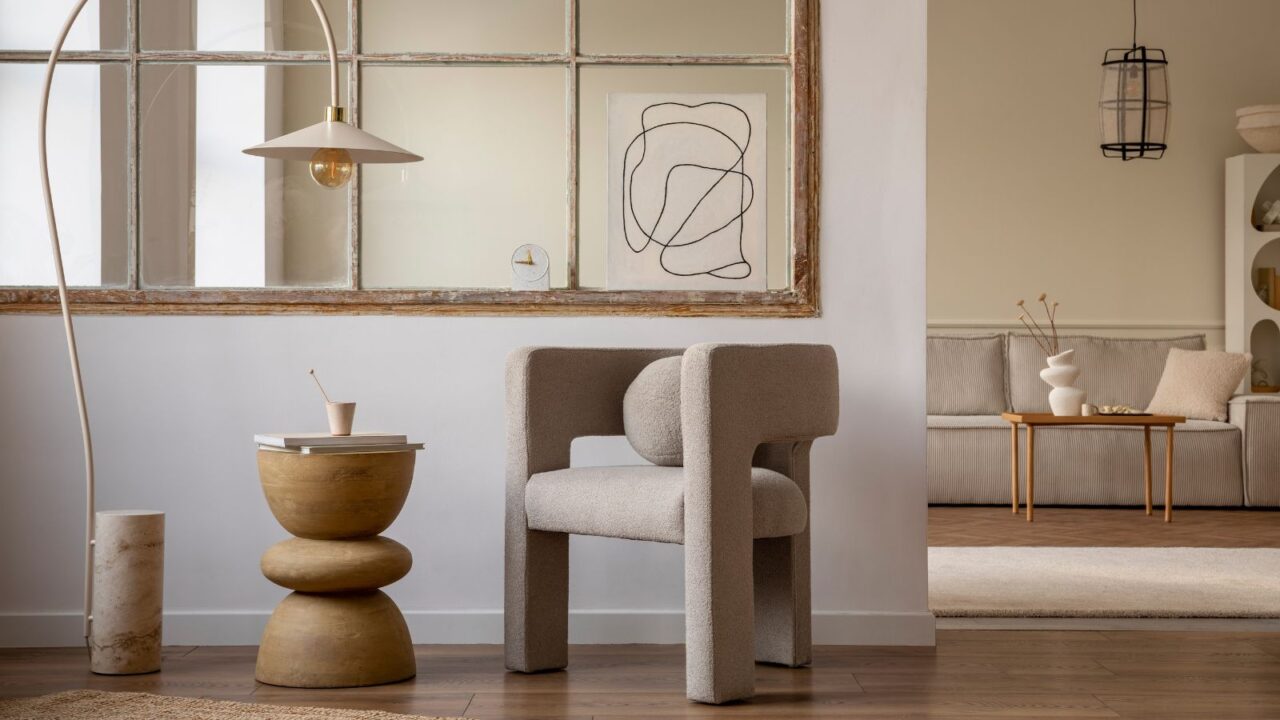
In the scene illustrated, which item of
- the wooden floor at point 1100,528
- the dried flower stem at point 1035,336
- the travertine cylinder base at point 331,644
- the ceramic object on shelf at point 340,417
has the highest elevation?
the dried flower stem at point 1035,336

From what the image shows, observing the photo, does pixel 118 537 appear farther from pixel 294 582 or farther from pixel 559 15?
pixel 559 15

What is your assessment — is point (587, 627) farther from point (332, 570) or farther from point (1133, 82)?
point (1133, 82)

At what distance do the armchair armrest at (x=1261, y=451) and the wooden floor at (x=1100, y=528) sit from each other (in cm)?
10

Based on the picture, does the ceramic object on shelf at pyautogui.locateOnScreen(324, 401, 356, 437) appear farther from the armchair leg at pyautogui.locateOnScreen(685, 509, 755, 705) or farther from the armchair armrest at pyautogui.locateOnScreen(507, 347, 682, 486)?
the armchair leg at pyautogui.locateOnScreen(685, 509, 755, 705)

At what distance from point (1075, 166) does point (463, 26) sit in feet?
16.6

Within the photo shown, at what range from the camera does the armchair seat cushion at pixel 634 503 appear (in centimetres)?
251

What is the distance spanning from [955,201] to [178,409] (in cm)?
525

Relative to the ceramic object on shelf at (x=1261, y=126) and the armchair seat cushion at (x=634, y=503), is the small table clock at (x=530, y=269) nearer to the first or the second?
the armchair seat cushion at (x=634, y=503)

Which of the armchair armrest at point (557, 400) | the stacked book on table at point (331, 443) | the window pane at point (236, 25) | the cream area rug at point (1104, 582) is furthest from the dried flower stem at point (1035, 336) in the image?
the stacked book on table at point (331, 443)

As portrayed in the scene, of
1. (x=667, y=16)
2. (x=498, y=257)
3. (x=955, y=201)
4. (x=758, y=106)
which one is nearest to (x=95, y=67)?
(x=498, y=257)

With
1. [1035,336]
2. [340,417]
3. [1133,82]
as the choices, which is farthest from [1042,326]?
[340,417]

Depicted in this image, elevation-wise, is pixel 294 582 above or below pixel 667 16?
below

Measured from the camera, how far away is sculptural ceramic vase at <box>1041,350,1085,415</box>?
5840 mm

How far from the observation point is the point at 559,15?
127 inches
